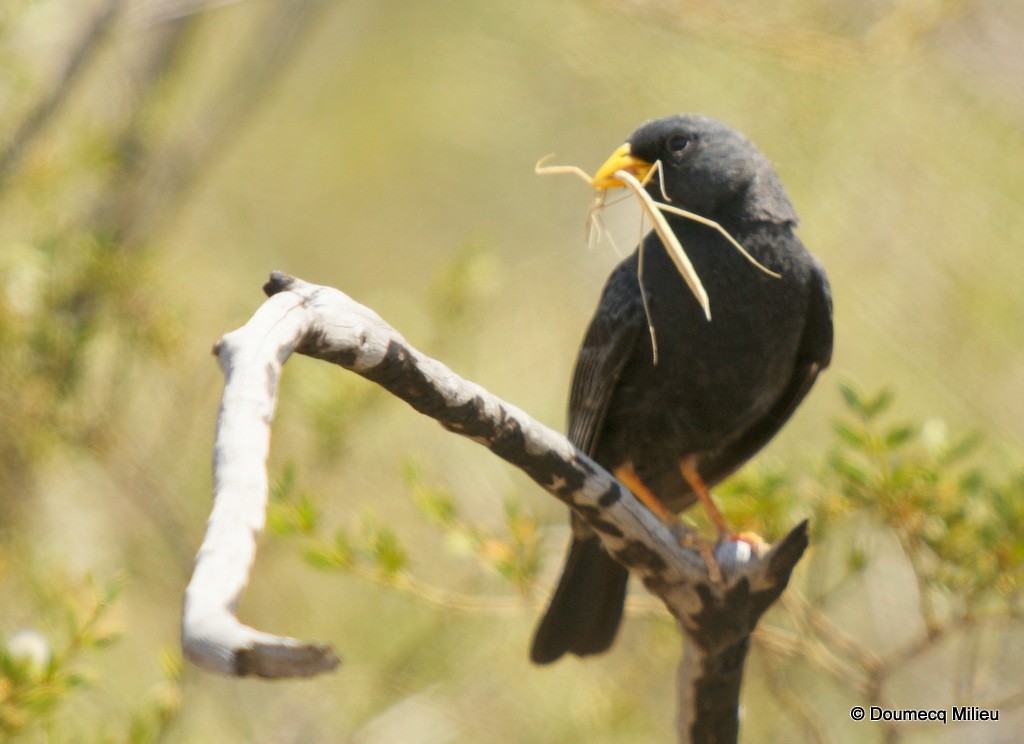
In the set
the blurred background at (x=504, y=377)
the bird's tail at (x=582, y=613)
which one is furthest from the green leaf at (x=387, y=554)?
the bird's tail at (x=582, y=613)

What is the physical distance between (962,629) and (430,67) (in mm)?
5358

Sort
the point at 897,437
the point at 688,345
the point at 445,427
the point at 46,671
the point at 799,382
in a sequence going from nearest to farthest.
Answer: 1. the point at 445,427
2. the point at 46,671
3. the point at 688,345
4. the point at 897,437
5. the point at 799,382

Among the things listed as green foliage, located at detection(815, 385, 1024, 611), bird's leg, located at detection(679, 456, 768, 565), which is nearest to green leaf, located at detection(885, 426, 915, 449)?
green foliage, located at detection(815, 385, 1024, 611)

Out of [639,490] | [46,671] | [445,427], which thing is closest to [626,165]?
[639,490]

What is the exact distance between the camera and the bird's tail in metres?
3.75

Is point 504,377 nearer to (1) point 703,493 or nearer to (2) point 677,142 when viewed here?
(1) point 703,493

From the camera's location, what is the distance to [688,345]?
3.44m

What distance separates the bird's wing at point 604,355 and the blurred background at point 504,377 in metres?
0.38

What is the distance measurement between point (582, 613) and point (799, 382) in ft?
3.40

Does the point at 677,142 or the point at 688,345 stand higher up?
the point at 677,142

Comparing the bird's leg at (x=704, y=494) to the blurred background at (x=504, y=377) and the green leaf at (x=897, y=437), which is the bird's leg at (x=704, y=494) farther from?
the green leaf at (x=897, y=437)

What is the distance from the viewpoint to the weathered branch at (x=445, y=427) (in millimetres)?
1265

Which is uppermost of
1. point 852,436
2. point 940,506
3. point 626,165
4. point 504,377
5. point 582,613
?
point 626,165

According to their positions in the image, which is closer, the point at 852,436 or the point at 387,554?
the point at 387,554
